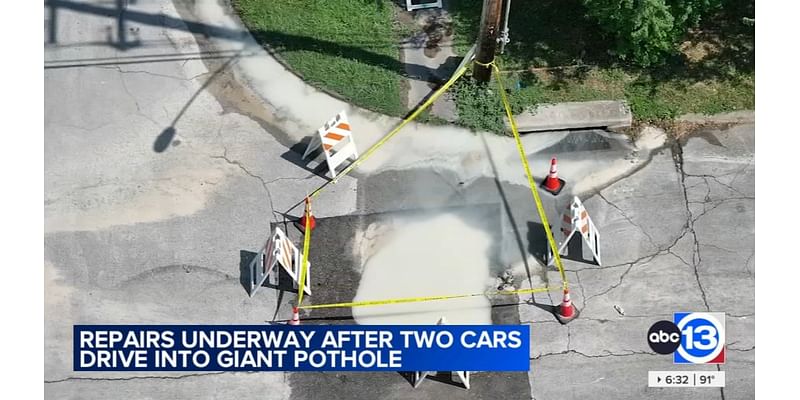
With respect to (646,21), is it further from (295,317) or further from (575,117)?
(295,317)

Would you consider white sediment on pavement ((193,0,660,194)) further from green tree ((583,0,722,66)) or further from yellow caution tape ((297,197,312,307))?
green tree ((583,0,722,66))

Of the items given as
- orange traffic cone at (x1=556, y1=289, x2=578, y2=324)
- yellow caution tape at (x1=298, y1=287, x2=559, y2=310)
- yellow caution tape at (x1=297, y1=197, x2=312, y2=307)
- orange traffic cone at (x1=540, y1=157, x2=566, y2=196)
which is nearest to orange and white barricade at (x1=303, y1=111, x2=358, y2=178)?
yellow caution tape at (x1=297, y1=197, x2=312, y2=307)

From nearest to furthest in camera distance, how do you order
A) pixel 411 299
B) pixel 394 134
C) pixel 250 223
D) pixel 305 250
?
pixel 411 299
pixel 305 250
pixel 250 223
pixel 394 134

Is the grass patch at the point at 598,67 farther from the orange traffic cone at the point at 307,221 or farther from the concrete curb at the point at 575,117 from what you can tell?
the orange traffic cone at the point at 307,221

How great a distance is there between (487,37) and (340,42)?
311 cm

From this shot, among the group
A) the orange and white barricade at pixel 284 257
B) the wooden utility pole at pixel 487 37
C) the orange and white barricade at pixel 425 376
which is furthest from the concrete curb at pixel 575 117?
the orange and white barricade at pixel 425 376

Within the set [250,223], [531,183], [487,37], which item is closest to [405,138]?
[487,37]

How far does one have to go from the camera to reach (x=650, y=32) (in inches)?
586

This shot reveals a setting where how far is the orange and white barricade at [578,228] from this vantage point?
43.9 ft

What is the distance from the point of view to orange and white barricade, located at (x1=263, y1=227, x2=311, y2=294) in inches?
512

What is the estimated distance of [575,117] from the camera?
15.2m

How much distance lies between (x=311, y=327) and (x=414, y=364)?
1.57 metres

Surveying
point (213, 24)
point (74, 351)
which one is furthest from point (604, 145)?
point (74, 351)

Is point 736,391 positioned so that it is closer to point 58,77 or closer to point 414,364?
point 414,364
